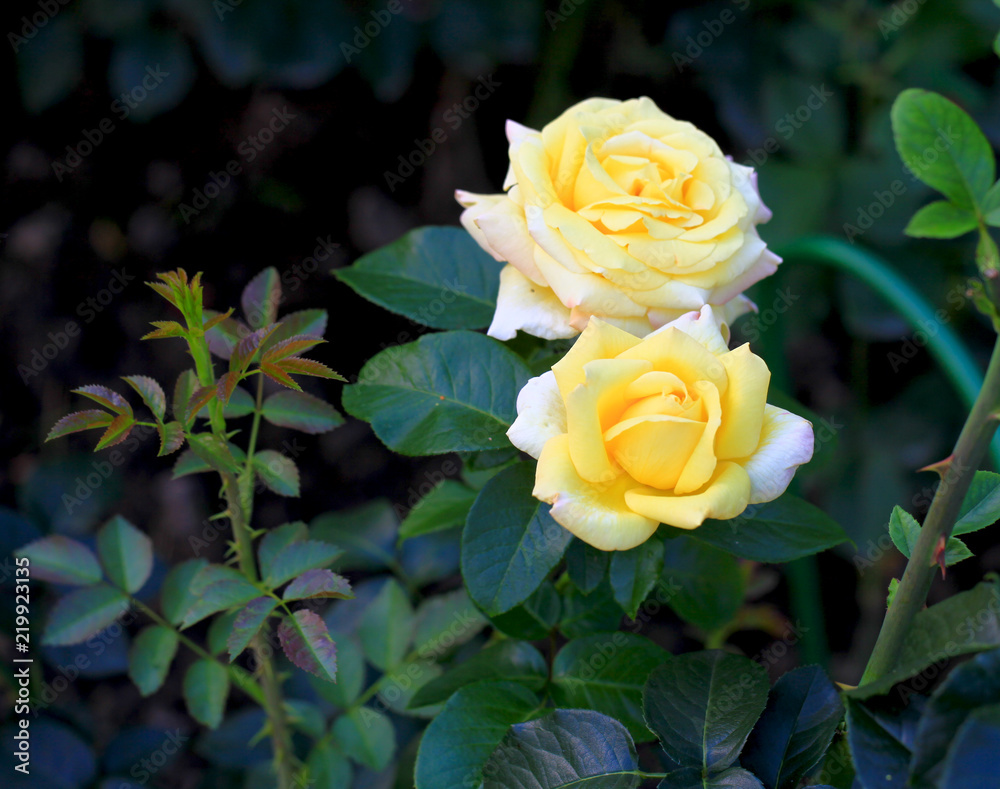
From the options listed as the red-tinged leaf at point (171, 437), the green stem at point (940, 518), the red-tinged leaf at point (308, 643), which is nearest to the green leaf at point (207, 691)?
the red-tinged leaf at point (308, 643)

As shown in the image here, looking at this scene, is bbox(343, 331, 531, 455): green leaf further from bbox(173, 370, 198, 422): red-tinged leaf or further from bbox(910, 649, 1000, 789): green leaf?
bbox(910, 649, 1000, 789): green leaf

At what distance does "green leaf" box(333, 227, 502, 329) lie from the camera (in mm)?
681

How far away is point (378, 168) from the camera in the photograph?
75.6 inches

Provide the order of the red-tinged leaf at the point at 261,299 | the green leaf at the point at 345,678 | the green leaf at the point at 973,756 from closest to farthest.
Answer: the green leaf at the point at 973,756, the red-tinged leaf at the point at 261,299, the green leaf at the point at 345,678

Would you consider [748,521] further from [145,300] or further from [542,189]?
[145,300]

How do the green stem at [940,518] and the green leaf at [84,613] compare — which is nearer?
the green stem at [940,518]

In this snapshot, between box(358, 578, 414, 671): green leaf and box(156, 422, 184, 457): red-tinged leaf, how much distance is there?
1.52 feet

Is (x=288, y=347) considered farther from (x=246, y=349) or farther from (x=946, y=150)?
(x=946, y=150)

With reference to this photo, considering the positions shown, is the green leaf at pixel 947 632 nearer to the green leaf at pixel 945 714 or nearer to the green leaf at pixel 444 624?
the green leaf at pixel 945 714

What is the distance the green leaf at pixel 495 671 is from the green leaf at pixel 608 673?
19 millimetres

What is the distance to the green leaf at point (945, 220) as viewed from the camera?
441mm

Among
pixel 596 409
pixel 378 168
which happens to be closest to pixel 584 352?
pixel 596 409

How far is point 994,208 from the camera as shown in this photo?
43 cm

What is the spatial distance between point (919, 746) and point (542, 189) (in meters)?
0.40
